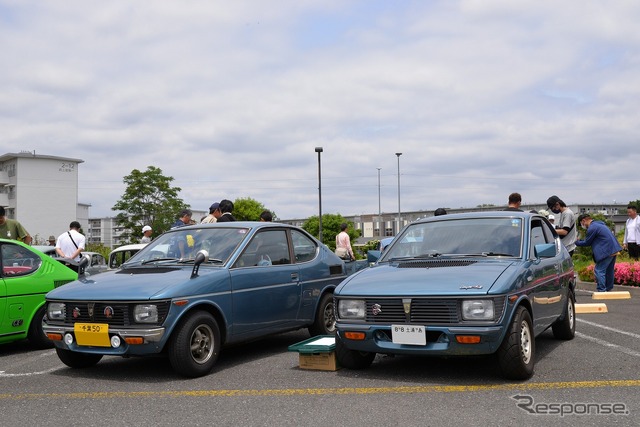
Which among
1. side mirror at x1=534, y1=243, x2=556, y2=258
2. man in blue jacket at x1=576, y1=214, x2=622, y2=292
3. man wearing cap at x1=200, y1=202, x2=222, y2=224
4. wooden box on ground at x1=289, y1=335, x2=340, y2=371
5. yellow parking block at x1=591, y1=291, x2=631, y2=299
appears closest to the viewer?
wooden box on ground at x1=289, y1=335, x2=340, y2=371

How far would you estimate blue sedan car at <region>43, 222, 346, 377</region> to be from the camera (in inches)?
238

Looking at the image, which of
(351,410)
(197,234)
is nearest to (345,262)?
(197,234)

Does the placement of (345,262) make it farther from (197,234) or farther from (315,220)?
(315,220)

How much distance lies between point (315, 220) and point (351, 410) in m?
99.9

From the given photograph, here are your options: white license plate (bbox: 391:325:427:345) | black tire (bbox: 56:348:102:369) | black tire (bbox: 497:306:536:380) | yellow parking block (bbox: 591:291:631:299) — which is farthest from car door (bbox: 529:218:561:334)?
yellow parking block (bbox: 591:291:631:299)

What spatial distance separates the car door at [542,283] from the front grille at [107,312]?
134 inches

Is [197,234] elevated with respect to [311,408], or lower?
elevated

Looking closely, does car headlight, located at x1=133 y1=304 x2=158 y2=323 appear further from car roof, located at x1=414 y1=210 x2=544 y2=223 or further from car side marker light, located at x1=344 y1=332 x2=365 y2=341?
car roof, located at x1=414 y1=210 x2=544 y2=223

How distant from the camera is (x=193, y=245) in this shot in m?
7.34

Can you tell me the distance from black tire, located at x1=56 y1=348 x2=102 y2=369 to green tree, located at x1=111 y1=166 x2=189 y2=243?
5948cm

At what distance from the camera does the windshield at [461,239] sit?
6602mm

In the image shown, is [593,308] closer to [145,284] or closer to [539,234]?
[539,234]

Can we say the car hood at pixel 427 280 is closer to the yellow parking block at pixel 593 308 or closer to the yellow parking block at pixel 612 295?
the yellow parking block at pixel 593 308

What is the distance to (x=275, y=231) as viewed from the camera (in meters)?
7.95
